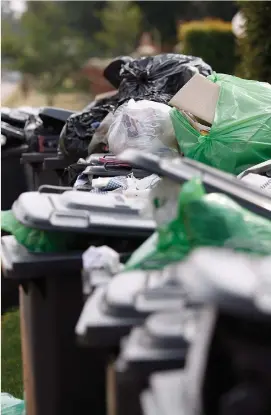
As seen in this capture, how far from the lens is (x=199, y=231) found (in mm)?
1888

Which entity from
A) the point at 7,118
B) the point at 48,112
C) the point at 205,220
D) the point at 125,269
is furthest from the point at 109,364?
the point at 7,118

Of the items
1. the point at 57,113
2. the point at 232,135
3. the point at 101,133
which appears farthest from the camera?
the point at 57,113

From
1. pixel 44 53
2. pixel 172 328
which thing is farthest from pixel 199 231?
pixel 44 53

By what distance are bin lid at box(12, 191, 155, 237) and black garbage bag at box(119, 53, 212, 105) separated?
2204 mm

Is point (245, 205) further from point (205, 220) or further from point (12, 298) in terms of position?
point (12, 298)

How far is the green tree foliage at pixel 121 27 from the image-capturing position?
27375 mm

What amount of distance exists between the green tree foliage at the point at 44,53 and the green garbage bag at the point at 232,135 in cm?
2255

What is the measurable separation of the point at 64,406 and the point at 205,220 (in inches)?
30.4

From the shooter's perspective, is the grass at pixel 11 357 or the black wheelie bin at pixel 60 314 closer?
the black wheelie bin at pixel 60 314

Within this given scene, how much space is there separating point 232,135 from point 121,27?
24.6m

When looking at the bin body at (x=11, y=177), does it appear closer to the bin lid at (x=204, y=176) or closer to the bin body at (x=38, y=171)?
the bin body at (x=38, y=171)

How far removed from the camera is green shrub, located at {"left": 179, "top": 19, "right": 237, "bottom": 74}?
15.3 m

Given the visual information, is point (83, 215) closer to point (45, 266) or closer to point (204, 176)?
point (45, 266)

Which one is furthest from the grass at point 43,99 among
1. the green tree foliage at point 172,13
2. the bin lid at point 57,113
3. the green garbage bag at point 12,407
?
the green garbage bag at point 12,407
